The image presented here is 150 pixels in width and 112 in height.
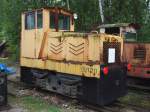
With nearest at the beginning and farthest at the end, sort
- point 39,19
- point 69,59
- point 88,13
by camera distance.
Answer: point 69,59 → point 39,19 → point 88,13

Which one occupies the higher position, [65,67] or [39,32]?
[39,32]

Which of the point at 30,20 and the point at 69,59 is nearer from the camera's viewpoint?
the point at 69,59

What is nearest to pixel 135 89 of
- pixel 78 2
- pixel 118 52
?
pixel 118 52

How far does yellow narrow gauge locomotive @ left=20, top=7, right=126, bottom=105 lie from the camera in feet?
28.2

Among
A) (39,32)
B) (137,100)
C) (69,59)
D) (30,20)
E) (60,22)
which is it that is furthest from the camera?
(30,20)

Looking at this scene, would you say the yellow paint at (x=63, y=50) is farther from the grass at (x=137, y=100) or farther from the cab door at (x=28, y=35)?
the grass at (x=137, y=100)

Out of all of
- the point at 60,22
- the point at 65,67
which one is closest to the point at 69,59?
the point at 65,67

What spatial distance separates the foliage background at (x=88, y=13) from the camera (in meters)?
20.5

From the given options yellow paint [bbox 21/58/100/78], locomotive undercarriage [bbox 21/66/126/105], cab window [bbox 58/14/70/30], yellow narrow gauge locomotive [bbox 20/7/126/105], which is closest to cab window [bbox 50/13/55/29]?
yellow narrow gauge locomotive [bbox 20/7/126/105]

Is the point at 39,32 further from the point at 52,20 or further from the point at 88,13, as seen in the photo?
the point at 88,13

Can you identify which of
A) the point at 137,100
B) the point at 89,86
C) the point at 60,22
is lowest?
the point at 137,100

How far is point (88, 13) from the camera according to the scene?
21.5 meters

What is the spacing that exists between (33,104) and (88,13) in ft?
43.7

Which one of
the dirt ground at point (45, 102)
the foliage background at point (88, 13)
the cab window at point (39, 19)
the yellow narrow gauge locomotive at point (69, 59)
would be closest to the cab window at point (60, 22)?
the yellow narrow gauge locomotive at point (69, 59)
